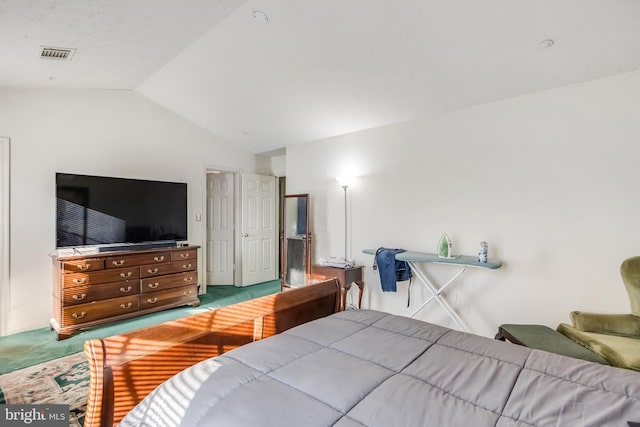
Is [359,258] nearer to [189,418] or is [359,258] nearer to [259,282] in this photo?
[259,282]

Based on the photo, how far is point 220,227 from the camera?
5.28 m

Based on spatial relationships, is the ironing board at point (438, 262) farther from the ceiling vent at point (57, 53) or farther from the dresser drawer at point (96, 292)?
the ceiling vent at point (57, 53)

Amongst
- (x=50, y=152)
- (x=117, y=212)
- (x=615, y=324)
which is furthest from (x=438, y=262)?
(x=50, y=152)

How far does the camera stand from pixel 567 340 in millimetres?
2113

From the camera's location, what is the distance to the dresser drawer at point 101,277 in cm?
312

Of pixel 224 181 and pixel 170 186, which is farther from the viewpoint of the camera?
pixel 224 181

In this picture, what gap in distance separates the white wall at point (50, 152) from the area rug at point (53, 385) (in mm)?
1305

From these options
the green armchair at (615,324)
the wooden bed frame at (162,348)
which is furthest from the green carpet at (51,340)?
the green armchair at (615,324)

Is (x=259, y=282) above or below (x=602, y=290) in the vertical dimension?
below

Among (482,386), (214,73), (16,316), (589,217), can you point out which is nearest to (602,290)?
(589,217)

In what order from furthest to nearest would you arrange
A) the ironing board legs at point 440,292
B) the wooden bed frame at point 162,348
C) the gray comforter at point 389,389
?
1. the ironing board legs at point 440,292
2. the wooden bed frame at point 162,348
3. the gray comforter at point 389,389

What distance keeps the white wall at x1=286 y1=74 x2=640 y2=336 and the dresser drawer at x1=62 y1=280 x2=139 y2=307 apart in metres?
2.82

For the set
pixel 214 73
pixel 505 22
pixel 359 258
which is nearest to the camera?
pixel 505 22

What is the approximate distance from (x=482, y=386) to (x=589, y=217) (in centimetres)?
217
